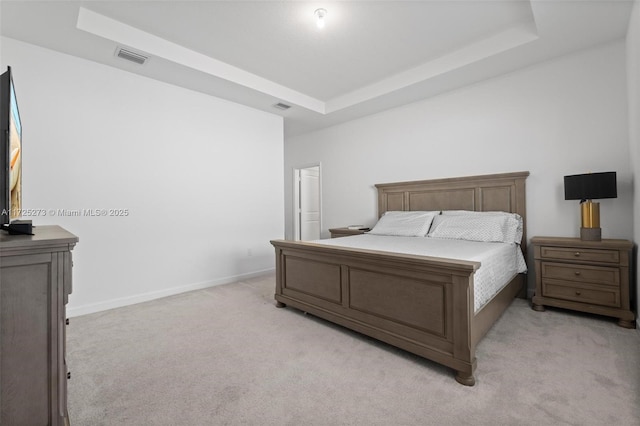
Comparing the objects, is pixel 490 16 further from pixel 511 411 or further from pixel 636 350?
pixel 511 411

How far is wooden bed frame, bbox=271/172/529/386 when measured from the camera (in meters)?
1.79

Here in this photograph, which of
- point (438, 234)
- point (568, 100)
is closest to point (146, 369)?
point (438, 234)

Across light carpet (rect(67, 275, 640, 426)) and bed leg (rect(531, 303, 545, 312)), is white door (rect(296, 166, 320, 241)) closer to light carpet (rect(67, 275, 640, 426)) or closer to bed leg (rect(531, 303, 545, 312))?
light carpet (rect(67, 275, 640, 426))

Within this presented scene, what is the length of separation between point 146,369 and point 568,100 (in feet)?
14.7

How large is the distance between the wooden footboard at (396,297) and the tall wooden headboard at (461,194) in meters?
2.09

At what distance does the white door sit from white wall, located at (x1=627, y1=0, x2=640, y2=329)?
4.69 meters

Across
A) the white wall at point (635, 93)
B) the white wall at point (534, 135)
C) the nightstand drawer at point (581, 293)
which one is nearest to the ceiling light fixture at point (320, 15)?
the white wall at point (534, 135)

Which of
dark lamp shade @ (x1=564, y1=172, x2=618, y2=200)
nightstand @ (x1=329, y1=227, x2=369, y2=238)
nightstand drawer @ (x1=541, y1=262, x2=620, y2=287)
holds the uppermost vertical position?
dark lamp shade @ (x1=564, y1=172, x2=618, y2=200)

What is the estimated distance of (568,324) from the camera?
8.39 ft

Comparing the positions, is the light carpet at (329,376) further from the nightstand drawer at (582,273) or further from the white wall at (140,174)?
the white wall at (140,174)

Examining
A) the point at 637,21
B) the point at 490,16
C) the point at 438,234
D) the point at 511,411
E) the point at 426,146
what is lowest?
the point at 511,411

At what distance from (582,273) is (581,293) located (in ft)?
0.60

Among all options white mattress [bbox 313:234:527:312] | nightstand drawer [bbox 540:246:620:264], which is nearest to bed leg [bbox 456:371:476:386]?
white mattress [bbox 313:234:527:312]

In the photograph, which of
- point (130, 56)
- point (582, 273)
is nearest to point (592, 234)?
point (582, 273)
